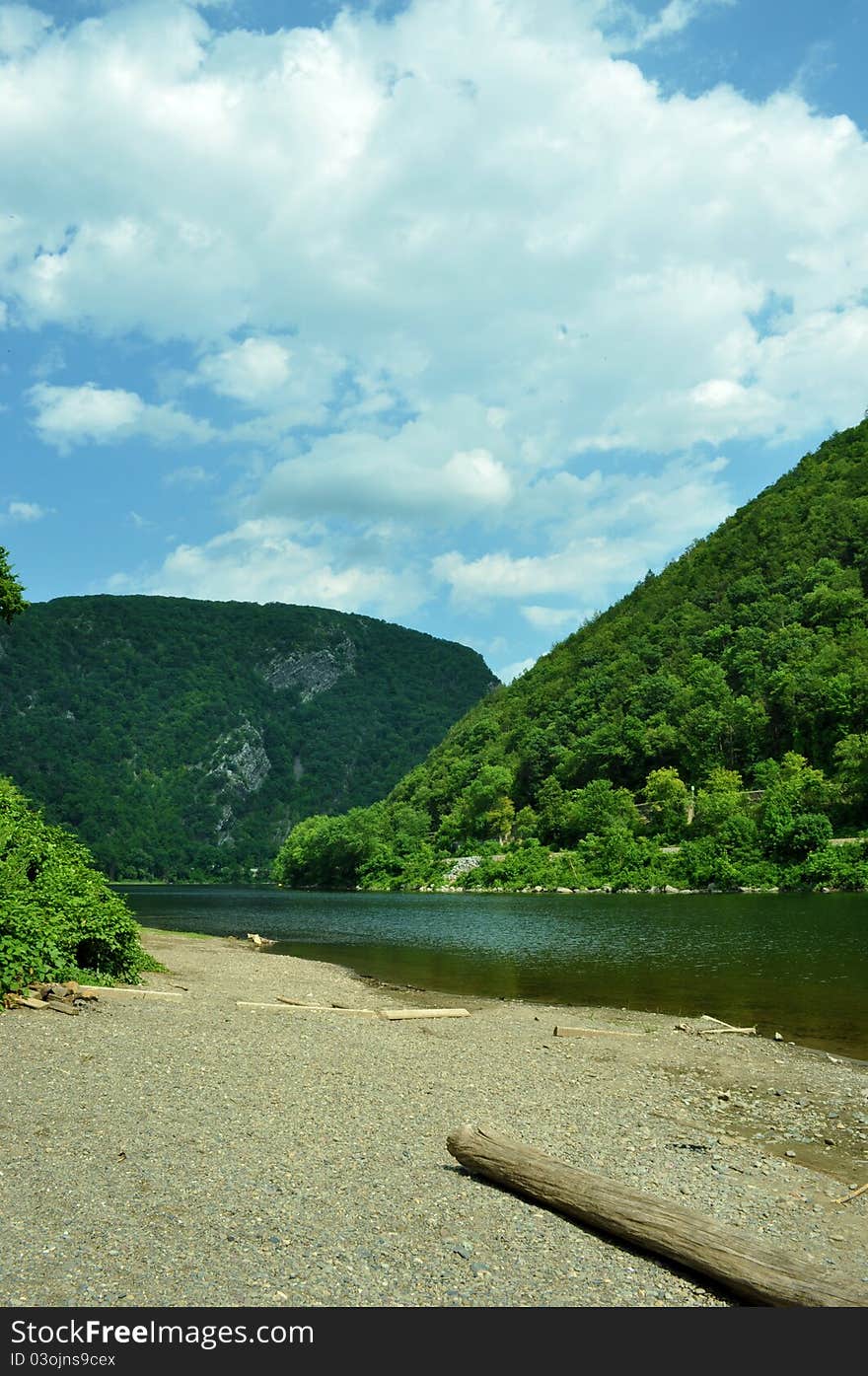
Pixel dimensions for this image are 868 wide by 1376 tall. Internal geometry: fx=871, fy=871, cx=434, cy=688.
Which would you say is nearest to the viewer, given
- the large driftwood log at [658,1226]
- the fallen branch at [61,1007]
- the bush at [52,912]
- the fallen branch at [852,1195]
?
the large driftwood log at [658,1226]

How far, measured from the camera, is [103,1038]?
15.1 m

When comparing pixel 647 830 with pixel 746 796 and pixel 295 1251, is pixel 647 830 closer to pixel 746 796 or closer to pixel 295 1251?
pixel 746 796

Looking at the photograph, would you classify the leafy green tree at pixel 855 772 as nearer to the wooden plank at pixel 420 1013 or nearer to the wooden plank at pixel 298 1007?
the wooden plank at pixel 420 1013

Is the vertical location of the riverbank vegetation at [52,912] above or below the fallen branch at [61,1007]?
above

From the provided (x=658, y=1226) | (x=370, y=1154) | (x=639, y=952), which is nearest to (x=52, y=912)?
(x=370, y=1154)

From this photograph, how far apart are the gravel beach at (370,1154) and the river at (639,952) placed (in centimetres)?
555

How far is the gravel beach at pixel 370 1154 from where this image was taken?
710cm

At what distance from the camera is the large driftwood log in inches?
269

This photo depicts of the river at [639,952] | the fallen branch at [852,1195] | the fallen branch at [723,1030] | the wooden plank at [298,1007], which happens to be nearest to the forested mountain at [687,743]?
the river at [639,952]

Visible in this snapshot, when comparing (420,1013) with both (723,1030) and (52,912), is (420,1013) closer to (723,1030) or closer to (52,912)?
(723,1030)

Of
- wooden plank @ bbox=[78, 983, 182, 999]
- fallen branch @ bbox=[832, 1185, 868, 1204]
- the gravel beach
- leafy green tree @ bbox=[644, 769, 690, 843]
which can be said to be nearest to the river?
the gravel beach

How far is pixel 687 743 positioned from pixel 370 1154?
12478 centimetres

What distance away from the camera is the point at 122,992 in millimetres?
19797
